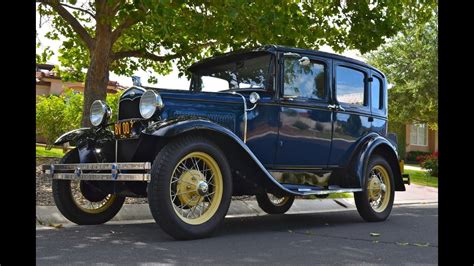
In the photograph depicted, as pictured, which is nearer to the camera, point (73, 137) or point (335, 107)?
point (73, 137)

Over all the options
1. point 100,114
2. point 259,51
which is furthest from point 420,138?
point 100,114

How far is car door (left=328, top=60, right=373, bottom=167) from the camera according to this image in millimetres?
7062

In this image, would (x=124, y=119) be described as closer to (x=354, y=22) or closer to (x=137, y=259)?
(x=137, y=259)

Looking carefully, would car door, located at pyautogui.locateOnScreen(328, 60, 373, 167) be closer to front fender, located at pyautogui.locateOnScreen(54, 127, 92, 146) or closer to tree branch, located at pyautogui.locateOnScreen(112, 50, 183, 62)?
front fender, located at pyautogui.locateOnScreen(54, 127, 92, 146)

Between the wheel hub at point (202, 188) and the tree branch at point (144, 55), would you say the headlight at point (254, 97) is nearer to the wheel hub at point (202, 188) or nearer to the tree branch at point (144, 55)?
the wheel hub at point (202, 188)

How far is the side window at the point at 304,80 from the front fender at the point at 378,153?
946 millimetres

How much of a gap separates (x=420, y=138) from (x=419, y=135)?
0.23m

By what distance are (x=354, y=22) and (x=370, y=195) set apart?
4.09 m

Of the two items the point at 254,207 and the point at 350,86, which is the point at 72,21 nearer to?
the point at 254,207

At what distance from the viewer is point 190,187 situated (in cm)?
524

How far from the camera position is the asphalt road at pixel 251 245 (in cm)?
429

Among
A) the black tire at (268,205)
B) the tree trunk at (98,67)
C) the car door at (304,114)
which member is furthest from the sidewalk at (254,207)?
the tree trunk at (98,67)
